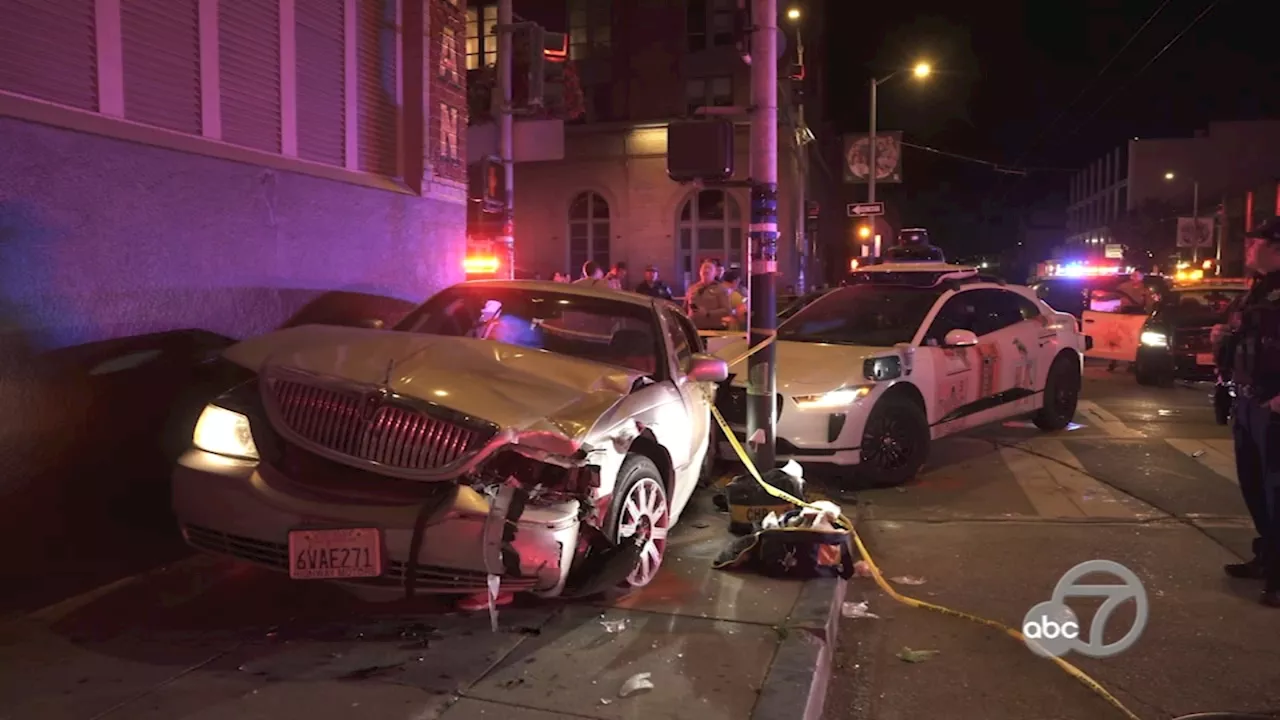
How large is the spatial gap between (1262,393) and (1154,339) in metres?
10.4

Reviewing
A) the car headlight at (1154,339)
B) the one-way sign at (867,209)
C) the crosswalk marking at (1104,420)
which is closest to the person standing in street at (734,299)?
the crosswalk marking at (1104,420)

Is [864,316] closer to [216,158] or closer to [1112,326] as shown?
[216,158]

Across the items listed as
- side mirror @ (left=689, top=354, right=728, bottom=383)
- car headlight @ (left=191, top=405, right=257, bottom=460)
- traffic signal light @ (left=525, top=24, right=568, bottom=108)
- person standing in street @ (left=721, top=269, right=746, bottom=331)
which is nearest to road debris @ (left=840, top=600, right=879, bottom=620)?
side mirror @ (left=689, top=354, right=728, bottom=383)

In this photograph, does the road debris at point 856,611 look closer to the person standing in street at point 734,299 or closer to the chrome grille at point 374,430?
the chrome grille at point 374,430

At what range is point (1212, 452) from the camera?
961 centimetres

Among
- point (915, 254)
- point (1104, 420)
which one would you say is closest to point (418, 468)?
point (1104, 420)

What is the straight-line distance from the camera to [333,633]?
4504mm

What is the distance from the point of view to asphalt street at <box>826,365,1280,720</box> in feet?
14.2

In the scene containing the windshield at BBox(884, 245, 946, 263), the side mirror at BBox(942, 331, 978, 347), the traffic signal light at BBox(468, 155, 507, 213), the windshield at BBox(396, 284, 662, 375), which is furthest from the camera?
the windshield at BBox(884, 245, 946, 263)

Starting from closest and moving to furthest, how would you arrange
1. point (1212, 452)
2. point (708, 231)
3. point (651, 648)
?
point (651, 648), point (1212, 452), point (708, 231)

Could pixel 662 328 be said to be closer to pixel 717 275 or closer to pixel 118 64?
pixel 118 64

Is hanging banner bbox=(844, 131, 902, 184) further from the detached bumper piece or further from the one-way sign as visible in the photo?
the detached bumper piece

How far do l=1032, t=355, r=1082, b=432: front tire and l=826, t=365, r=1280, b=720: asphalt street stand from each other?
0.35 metres

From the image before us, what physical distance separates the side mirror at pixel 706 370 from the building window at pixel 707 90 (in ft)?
72.8
